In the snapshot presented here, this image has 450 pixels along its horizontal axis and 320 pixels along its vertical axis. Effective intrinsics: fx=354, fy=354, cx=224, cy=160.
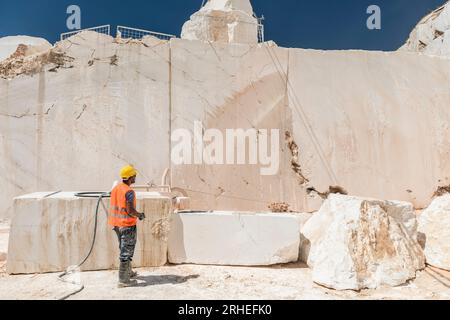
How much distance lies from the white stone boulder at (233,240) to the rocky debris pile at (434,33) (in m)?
16.1

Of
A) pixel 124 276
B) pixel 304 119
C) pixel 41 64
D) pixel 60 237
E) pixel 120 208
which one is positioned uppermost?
pixel 41 64

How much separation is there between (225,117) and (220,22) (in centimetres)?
982

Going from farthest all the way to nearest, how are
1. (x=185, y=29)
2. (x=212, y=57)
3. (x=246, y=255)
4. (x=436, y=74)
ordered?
(x=185, y=29) < (x=436, y=74) < (x=212, y=57) < (x=246, y=255)

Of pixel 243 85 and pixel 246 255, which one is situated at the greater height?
pixel 243 85

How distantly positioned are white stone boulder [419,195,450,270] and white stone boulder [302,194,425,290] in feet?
0.63

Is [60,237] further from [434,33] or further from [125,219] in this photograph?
[434,33]

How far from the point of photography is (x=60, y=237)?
4.29 metres

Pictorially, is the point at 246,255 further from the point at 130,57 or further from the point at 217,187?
the point at 130,57

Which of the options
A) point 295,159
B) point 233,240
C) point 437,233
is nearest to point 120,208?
point 233,240

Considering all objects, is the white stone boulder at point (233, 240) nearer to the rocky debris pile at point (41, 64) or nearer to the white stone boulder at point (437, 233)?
the white stone boulder at point (437, 233)

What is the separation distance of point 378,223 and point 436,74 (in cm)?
585

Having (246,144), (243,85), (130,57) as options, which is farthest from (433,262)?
(130,57)

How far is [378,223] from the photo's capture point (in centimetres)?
425

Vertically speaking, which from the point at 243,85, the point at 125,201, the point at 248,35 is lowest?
the point at 125,201
